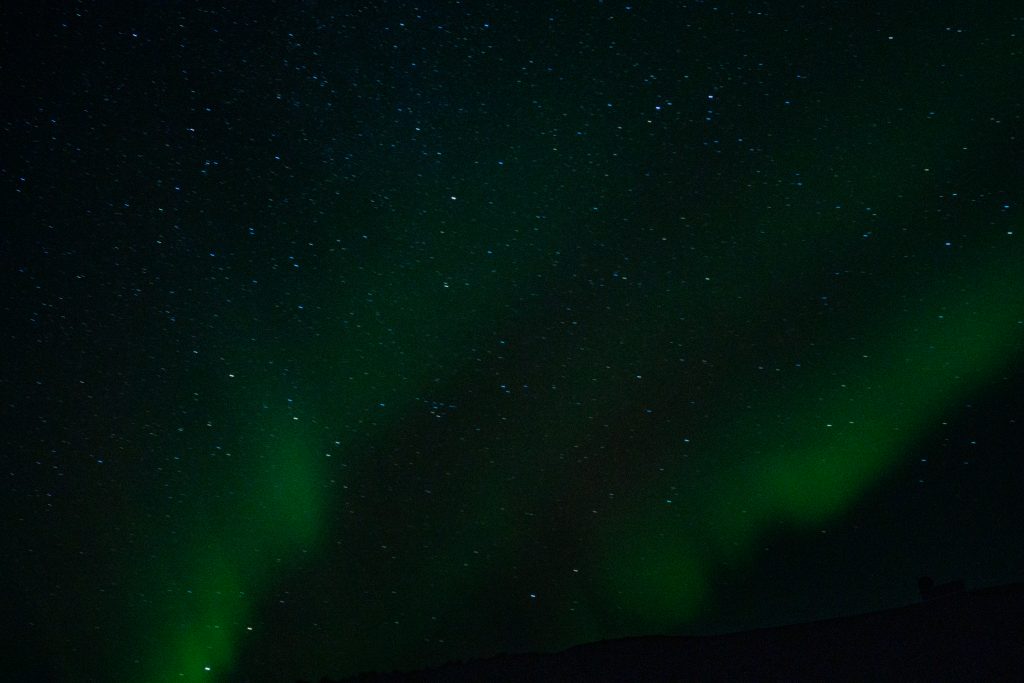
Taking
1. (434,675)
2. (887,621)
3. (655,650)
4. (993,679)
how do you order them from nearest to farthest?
(993,679)
(887,621)
(655,650)
(434,675)

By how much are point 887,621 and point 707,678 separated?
111 cm

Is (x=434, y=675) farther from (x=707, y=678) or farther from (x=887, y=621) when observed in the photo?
(x=887, y=621)

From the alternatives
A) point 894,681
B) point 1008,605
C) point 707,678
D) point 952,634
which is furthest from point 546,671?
point 1008,605

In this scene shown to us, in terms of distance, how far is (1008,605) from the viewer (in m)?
4.16

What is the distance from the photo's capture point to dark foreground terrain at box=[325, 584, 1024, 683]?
4148 millimetres

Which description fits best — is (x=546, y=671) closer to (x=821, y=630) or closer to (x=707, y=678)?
(x=707, y=678)

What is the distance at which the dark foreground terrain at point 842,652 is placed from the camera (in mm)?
4148

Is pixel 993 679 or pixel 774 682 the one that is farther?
pixel 774 682

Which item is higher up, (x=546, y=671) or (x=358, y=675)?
(x=358, y=675)

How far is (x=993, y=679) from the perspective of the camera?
160 inches

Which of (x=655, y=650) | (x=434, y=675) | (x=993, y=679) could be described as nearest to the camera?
(x=993, y=679)

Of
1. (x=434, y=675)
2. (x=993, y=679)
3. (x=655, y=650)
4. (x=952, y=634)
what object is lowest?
(x=993, y=679)

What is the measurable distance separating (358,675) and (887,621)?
3570mm

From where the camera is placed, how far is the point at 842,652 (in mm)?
4434
